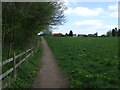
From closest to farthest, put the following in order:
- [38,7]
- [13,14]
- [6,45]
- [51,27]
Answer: [13,14] < [38,7] < [6,45] < [51,27]

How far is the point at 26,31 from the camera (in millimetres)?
15523

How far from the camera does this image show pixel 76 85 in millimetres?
7551

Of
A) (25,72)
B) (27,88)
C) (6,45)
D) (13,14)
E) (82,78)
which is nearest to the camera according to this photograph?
(27,88)

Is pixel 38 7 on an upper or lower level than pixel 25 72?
upper

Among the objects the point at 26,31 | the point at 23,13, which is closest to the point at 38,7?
the point at 23,13

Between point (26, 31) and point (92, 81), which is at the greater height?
point (26, 31)

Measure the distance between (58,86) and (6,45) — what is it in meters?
7.31

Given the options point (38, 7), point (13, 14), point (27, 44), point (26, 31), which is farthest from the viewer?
point (27, 44)

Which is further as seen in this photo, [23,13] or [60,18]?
[60,18]

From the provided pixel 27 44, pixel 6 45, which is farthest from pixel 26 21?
pixel 27 44

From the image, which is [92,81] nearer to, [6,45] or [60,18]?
[6,45]

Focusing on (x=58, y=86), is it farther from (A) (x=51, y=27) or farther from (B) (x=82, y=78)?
(A) (x=51, y=27)

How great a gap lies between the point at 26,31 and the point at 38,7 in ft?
11.3

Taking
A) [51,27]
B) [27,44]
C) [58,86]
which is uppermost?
[51,27]
